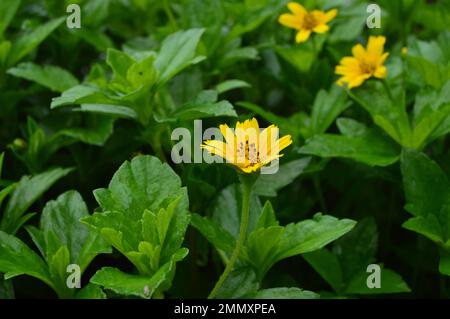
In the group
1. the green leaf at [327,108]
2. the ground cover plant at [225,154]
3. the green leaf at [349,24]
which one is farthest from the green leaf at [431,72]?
the green leaf at [349,24]

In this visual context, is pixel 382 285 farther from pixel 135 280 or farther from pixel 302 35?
pixel 302 35

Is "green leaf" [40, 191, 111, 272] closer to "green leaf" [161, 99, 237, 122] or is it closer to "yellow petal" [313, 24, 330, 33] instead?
"green leaf" [161, 99, 237, 122]

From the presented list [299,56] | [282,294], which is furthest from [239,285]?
[299,56]

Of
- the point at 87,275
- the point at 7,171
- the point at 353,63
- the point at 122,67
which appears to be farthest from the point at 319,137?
the point at 7,171

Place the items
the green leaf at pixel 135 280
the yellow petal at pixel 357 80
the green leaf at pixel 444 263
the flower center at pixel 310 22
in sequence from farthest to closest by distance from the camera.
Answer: the flower center at pixel 310 22 → the yellow petal at pixel 357 80 → the green leaf at pixel 444 263 → the green leaf at pixel 135 280

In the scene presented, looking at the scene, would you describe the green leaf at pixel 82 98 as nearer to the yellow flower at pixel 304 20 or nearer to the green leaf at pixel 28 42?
the green leaf at pixel 28 42
